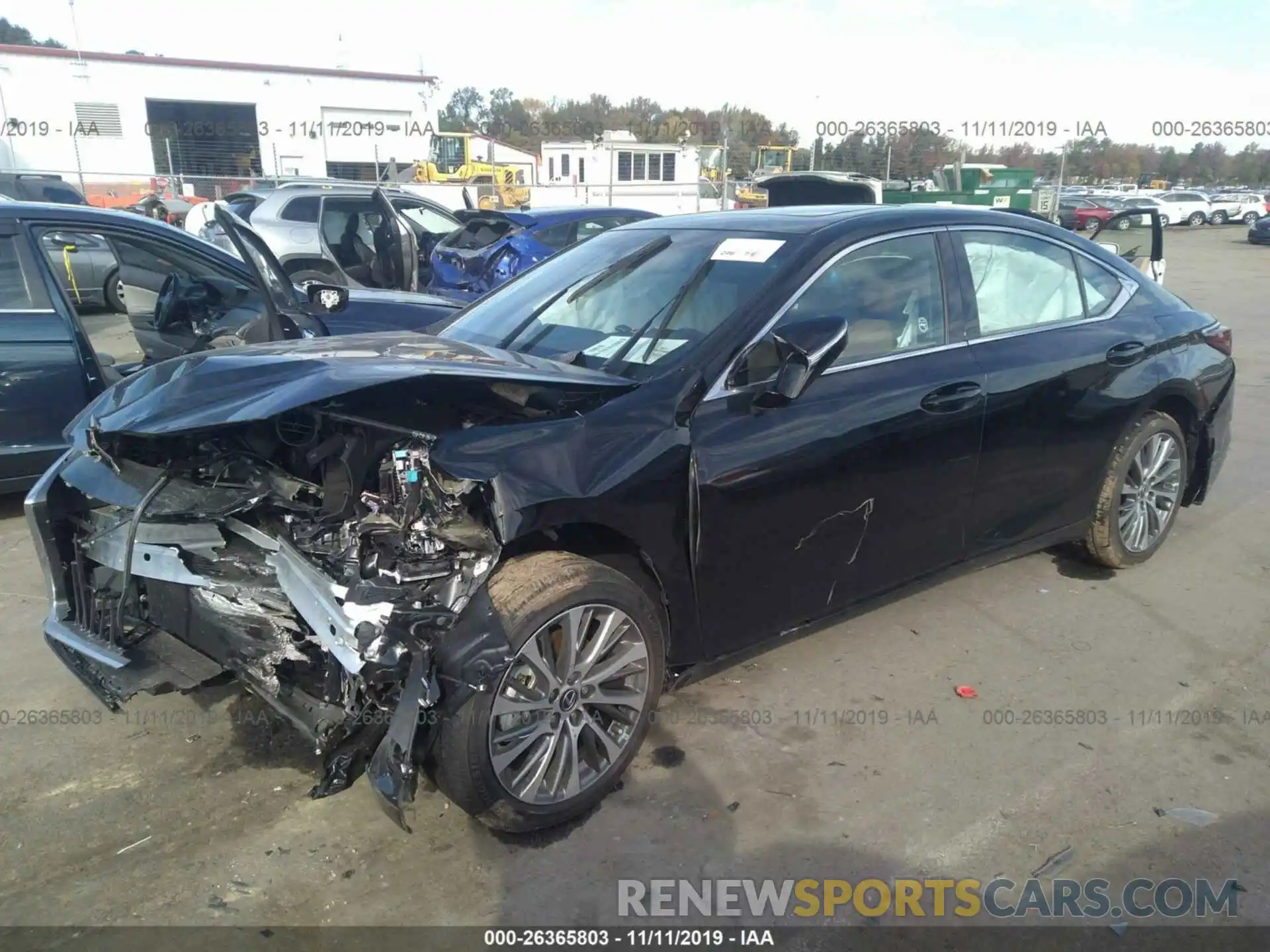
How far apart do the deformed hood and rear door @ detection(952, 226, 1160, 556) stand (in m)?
1.73

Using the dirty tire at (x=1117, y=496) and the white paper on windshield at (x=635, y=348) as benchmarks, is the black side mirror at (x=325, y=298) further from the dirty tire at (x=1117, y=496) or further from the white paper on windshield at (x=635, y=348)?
the dirty tire at (x=1117, y=496)

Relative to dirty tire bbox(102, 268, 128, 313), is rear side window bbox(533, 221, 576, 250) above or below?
above

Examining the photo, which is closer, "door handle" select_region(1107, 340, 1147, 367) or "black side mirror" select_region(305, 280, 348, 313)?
"door handle" select_region(1107, 340, 1147, 367)

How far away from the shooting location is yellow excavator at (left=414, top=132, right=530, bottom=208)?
80.9 ft

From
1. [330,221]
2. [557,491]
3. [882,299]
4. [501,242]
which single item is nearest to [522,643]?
[557,491]

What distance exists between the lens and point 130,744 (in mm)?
3326

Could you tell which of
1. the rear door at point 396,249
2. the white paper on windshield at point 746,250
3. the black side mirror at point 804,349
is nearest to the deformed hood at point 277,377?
the black side mirror at point 804,349

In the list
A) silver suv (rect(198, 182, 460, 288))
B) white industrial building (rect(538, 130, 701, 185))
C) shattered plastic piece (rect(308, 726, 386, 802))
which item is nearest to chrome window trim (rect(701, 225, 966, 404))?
shattered plastic piece (rect(308, 726, 386, 802))

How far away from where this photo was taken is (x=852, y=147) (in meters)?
36.7

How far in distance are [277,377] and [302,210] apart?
10284mm

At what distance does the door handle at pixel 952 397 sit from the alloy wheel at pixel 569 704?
4.88ft

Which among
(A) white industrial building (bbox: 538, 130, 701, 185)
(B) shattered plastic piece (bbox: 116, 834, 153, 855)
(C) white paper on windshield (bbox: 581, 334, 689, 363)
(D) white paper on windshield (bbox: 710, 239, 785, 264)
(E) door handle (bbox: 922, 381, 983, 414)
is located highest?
(A) white industrial building (bbox: 538, 130, 701, 185)

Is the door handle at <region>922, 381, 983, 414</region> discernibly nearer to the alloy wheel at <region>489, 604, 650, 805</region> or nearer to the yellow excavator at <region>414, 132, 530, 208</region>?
the alloy wheel at <region>489, 604, 650, 805</region>

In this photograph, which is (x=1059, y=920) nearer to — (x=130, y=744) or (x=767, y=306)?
(x=767, y=306)
